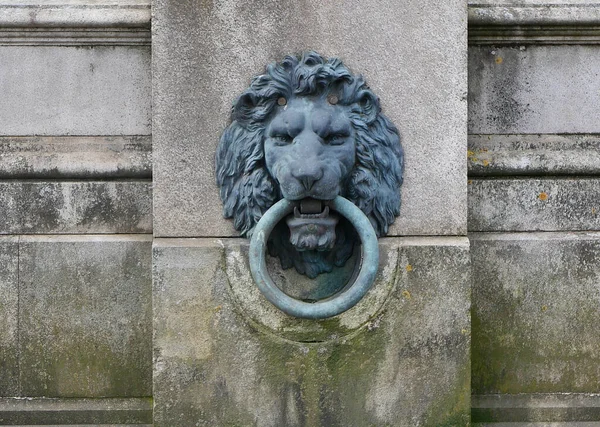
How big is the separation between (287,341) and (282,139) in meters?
0.70

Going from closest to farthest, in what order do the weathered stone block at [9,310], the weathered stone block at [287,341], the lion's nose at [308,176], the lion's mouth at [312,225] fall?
the lion's nose at [308,176] → the lion's mouth at [312,225] → the weathered stone block at [287,341] → the weathered stone block at [9,310]

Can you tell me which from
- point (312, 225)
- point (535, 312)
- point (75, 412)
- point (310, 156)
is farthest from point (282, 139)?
point (75, 412)

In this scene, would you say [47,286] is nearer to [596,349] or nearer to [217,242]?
[217,242]

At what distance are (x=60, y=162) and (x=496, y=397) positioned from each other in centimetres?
189

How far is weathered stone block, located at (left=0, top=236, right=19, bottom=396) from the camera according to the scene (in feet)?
10.5

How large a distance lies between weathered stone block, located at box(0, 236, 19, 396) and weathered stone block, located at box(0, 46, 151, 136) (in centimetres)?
47

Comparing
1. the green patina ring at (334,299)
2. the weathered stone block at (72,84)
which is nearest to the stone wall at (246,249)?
the weathered stone block at (72,84)

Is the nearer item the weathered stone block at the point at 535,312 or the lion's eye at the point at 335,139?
the lion's eye at the point at 335,139

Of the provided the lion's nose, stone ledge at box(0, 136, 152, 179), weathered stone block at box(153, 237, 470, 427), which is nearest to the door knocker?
the lion's nose

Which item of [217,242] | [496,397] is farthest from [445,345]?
[217,242]

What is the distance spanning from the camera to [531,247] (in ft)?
10.7

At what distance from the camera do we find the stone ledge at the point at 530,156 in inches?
129

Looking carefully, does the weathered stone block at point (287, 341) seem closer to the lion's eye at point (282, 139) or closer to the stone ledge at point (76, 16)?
the lion's eye at point (282, 139)

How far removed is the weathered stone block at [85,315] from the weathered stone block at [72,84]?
0.48 metres
